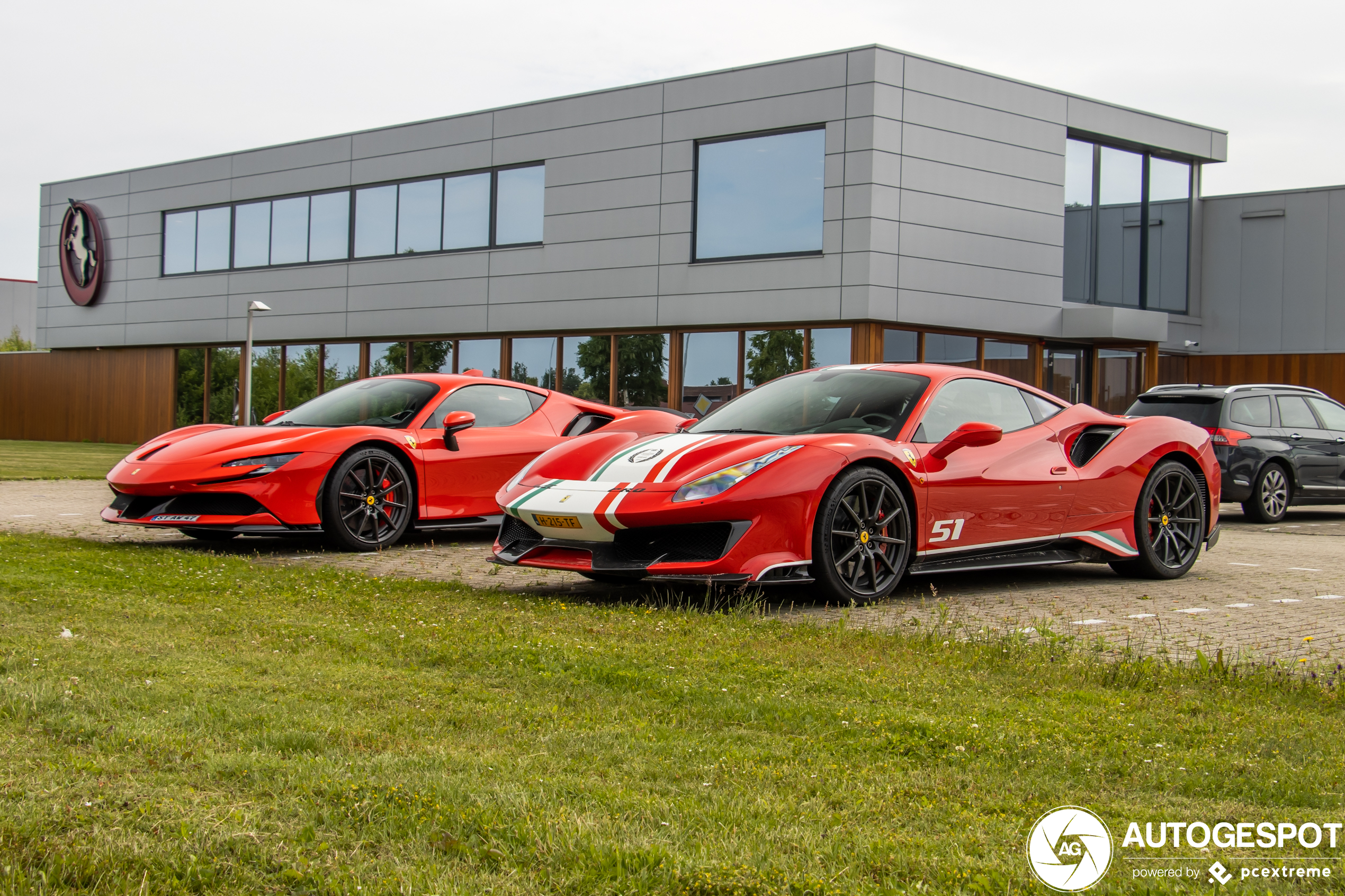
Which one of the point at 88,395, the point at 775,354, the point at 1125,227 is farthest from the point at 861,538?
the point at 88,395

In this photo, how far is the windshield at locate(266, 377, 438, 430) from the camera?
33.9 feet

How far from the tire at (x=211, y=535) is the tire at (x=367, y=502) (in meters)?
0.85

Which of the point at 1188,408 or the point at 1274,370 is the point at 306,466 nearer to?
the point at 1188,408

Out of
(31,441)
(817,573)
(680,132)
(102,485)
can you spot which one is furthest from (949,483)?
(31,441)

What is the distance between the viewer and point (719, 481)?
6781 mm

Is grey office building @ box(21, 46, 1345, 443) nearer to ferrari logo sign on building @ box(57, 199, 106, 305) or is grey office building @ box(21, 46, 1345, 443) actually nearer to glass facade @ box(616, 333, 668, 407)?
glass facade @ box(616, 333, 668, 407)

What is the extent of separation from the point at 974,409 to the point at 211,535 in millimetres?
6306

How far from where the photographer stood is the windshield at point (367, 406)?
33.9 feet

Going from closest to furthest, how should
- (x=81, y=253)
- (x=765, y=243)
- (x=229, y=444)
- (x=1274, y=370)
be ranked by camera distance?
(x=229, y=444), (x=765, y=243), (x=1274, y=370), (x=81, y=253)

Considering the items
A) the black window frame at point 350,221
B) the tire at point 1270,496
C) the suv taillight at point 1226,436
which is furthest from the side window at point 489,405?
the black window frame at point 350,221

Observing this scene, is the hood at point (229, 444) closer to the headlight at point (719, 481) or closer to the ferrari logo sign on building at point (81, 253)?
the headlight at point (719, 481)

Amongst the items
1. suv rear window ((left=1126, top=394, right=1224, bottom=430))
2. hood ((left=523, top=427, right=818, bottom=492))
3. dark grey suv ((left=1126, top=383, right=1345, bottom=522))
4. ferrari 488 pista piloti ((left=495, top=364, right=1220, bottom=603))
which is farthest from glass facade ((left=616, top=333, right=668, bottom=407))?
hood ((left=523, top=427, right=818, bottom=492))

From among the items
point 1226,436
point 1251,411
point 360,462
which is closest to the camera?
point 360,462

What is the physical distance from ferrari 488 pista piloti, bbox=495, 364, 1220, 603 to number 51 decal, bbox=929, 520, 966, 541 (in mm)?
11
